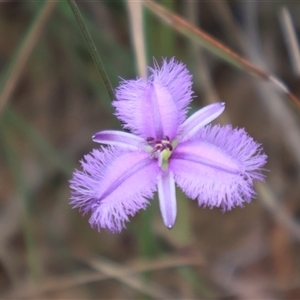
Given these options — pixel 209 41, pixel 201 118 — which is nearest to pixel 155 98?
pixel 201 118

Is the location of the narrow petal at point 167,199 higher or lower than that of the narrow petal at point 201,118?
lower

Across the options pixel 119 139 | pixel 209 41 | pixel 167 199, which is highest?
pixel 209 41

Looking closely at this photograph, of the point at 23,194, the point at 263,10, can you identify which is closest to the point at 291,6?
the point at 263,10

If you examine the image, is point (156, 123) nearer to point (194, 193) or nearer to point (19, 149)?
point (194, 193)

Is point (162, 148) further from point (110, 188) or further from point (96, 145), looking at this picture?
point (96, 145)

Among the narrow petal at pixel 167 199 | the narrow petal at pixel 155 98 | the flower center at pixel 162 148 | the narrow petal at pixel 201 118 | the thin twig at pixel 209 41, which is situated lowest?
the narrow petal at pixel 167 199

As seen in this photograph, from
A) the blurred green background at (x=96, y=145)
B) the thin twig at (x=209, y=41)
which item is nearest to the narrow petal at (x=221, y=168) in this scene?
the thin twig at (x=209, y=41)

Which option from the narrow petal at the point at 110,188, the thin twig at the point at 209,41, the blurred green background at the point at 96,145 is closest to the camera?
the narrow petal at the point at 110,188

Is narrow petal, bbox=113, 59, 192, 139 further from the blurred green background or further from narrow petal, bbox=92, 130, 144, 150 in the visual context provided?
the blurred green background

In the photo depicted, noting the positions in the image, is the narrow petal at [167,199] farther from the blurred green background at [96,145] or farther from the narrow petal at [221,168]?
the blurred green background at [96,145]
